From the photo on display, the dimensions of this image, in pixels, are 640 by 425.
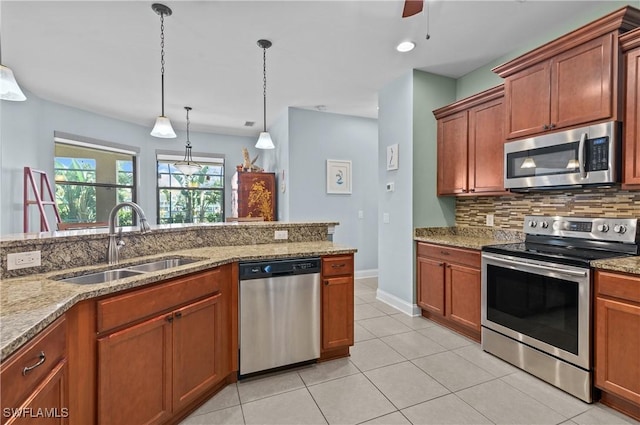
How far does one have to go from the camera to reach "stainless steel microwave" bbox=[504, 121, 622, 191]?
206 centimetres

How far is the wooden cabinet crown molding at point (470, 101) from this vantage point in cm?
290

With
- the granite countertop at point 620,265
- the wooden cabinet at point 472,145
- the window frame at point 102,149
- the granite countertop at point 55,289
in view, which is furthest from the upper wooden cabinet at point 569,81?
the window frame at point 102,149

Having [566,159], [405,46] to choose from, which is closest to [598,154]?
[566,159]

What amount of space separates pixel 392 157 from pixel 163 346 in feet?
10.1

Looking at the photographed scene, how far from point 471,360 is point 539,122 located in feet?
6.57

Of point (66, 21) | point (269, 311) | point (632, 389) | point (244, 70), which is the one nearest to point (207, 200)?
point (244, 70)

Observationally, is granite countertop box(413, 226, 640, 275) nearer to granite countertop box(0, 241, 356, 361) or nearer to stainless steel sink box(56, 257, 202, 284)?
granite countertop box(0, 241, 356, 361)

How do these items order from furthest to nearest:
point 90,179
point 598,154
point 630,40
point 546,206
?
1. point 90,179
2. point 546,206
3. point 598,154
4. point 630,40

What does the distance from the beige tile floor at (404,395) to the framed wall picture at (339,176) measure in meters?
2.95

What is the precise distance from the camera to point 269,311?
2217 mm

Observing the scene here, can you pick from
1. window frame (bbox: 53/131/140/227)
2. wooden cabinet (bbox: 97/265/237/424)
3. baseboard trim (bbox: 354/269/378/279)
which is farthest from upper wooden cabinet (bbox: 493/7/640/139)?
window frame (bbox: 53/131/140/227)

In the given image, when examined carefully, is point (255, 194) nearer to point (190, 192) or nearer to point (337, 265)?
point (190, 192)

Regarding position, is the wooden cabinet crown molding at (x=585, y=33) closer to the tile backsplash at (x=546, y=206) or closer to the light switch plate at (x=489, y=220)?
the tile backsplash at (x=546, y=206)

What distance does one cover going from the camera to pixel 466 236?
11.6 feet
